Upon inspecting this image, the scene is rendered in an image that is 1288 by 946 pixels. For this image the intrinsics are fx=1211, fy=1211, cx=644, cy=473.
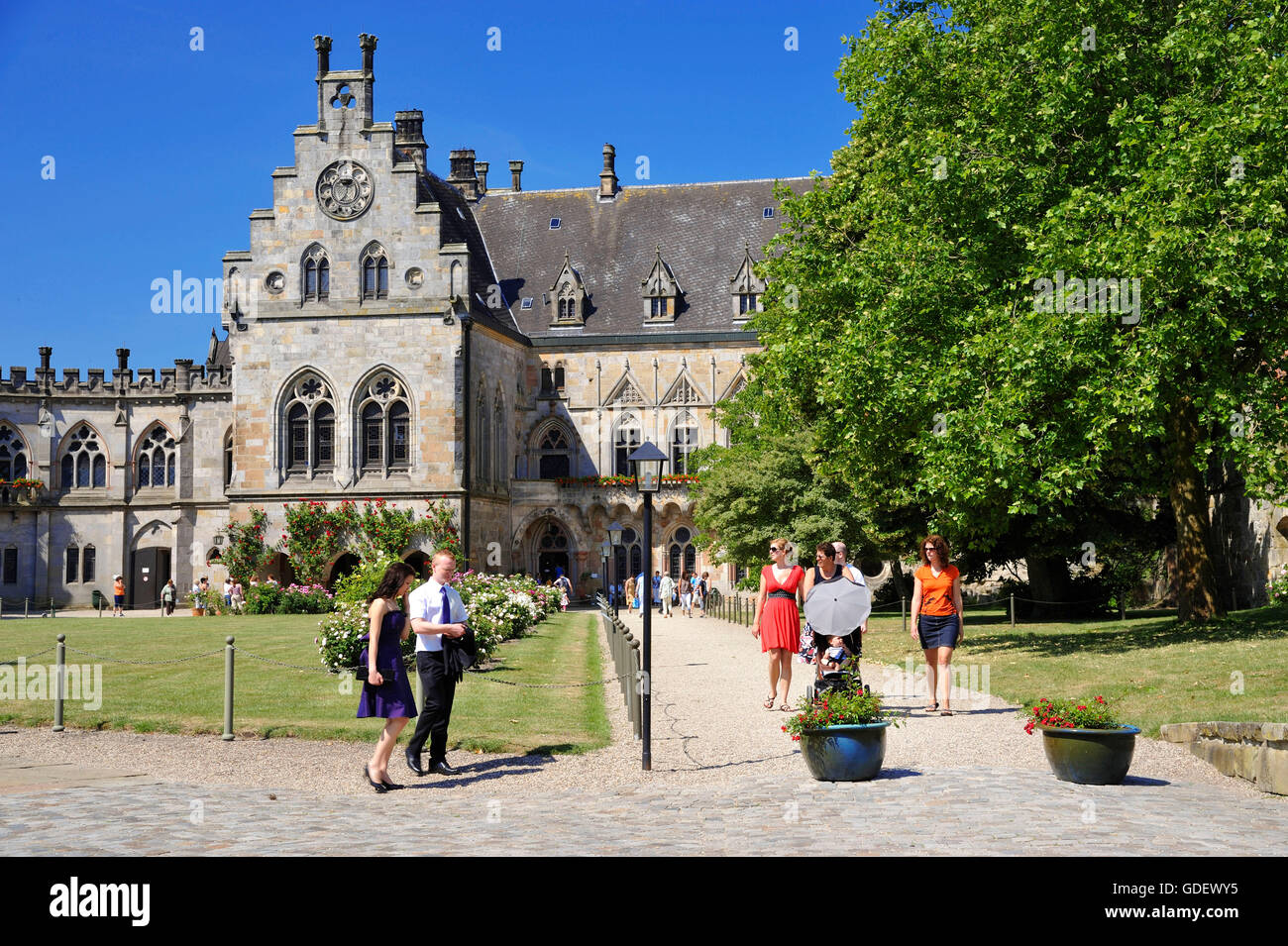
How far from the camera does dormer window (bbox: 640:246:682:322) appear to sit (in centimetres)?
5359

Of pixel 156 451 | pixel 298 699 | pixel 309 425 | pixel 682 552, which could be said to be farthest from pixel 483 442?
pixel 298 699

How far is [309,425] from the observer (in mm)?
44688

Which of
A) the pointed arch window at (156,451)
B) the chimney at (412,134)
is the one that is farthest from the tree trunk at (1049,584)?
the pointed arch window at (156,451)

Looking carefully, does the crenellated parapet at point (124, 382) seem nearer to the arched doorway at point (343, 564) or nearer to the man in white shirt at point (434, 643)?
the arched doorway at point (343, 564)

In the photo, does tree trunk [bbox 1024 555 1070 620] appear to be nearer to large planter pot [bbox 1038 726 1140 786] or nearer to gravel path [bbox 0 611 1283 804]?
gravel path [bbox 0 611 1283 804]

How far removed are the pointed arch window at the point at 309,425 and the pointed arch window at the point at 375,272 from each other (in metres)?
3.79

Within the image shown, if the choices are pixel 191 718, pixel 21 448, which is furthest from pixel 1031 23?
pixel 21 448

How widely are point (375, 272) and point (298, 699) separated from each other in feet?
101

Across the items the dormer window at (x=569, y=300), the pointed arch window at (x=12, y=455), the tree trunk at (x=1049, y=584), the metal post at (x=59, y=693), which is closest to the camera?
the metal post at (x=59, y=693)

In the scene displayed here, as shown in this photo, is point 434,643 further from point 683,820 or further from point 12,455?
point 12,455

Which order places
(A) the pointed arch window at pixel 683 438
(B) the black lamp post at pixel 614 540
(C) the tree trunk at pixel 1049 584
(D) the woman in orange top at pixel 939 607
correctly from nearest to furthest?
(D) the woman in orange top at pixel 939 607 → (C) the tree trunk at pixel 1049 584 → (B) the black lamp post at pixel 614 540 → (A) the pointed arch window at pixel 683 438

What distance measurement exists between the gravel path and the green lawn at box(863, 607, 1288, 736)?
1092mm

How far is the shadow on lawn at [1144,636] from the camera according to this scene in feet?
65.4

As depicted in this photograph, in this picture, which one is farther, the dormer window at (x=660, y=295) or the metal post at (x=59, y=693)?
the dormer window at (x=660, y=295)
